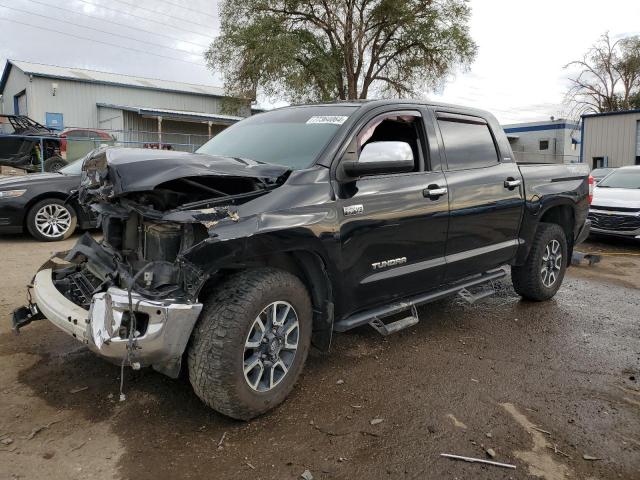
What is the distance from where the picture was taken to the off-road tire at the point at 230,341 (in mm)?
2635

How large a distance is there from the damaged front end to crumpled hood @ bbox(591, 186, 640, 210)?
26.7 ft

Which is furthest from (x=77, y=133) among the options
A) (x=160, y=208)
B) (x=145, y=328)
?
(x=145, y=328)

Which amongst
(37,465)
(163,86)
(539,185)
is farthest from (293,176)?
(163,86)

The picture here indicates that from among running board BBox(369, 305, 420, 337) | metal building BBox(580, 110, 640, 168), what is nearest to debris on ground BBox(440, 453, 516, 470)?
running board BBox(369, 305, 420, 337)

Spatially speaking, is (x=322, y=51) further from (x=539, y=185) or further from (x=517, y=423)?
(x=517, y=423)

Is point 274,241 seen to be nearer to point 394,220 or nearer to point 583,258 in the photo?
point 394,220

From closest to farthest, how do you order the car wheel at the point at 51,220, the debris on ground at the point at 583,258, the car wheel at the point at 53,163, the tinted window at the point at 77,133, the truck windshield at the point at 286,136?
the truck windshield at the point at 286,136 → the debris on ground at the point at 583,258 → the car wheel at the point at 51,220 → the car wheel at the point at 53,163 → the tinted window at the point at 77,133

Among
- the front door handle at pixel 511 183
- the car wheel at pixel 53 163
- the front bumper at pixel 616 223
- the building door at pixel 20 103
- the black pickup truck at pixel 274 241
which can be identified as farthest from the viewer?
the building door at pixel 20 103

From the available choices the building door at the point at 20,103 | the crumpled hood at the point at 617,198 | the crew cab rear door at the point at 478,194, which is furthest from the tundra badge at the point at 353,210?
the building door at the point at 20,103

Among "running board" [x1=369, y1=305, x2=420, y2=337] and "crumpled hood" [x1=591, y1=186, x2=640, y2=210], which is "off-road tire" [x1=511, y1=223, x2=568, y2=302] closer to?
"running board" [x1=369, y1=305, x2=420, y2=337]

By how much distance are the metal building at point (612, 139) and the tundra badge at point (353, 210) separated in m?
28.9

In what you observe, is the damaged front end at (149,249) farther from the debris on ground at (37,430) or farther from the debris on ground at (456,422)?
the debris on ground at (456,422)

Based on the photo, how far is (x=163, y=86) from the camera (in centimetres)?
3475

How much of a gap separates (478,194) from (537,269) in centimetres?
142
